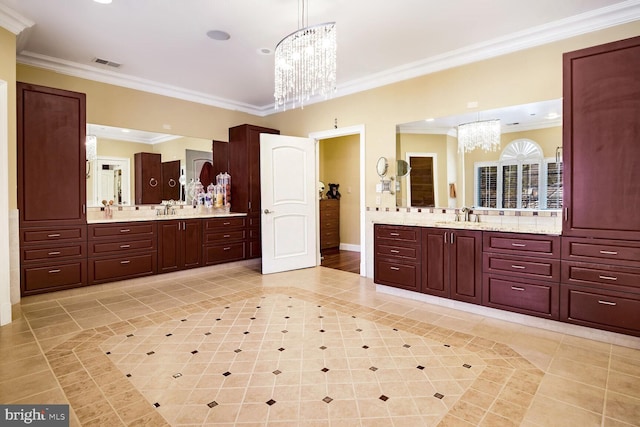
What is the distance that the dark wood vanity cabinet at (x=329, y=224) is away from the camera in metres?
7.36

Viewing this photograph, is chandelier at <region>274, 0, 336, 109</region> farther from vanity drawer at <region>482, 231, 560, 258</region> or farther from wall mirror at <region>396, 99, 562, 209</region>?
vanity drawer at <region>482, 231, 560, 258</region>

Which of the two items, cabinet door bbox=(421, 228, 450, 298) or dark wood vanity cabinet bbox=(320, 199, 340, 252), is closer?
cabinet door bbox=(421, 228, 450, 298)

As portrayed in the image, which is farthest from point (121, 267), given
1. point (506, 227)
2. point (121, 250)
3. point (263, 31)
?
point (506, 227)

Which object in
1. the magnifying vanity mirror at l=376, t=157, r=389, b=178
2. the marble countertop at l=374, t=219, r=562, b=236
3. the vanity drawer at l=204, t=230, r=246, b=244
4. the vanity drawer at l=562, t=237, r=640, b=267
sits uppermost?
the magnifying vanity mirror at l=376, t=157, r=389, b=178

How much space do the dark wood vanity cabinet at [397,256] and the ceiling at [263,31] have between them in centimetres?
204

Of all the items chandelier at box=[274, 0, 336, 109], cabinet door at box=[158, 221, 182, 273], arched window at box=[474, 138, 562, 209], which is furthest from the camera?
cabinet door at box=[158, 221, 182, 273]

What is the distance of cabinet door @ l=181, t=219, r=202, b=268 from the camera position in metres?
5.06

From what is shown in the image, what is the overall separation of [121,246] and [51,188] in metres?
1.02

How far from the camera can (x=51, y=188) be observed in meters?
3.84

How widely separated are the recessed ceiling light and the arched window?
3081mm

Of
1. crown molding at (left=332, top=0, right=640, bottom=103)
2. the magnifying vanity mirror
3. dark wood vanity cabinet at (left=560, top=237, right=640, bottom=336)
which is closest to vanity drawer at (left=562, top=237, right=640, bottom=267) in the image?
dark wood vanity cabinet at (left=560, top=237, right=640, bottom=336)

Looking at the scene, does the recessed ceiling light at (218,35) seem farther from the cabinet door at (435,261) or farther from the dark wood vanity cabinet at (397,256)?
the cabinet door at (435,261)

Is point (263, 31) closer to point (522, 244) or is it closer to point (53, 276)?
point (522, 244)

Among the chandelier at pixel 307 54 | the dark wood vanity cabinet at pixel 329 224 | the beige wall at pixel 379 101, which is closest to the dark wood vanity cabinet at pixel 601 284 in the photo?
the beige wall at pixel 379 101
